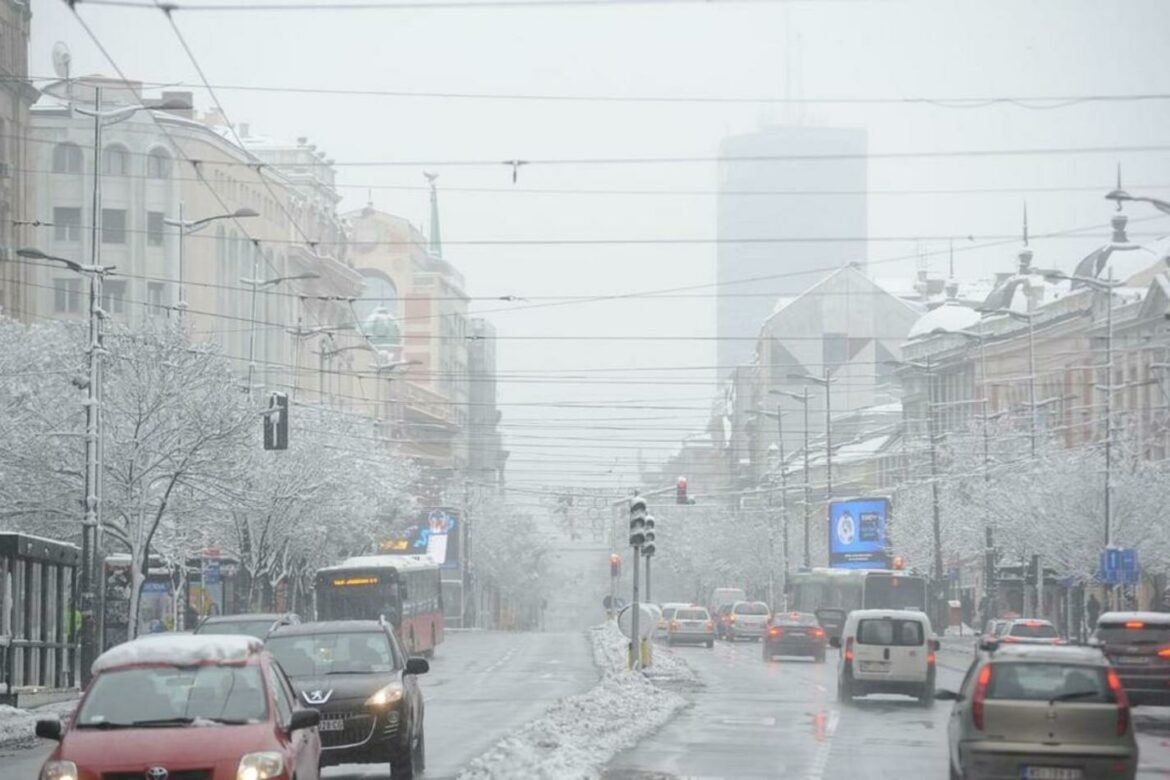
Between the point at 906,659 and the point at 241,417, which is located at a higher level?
the point at 241,417

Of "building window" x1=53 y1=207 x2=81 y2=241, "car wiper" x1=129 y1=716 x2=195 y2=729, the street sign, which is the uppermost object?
"building window" x1=53 y1=207 x2=81 y2=241

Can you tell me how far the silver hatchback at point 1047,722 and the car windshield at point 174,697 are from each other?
22.3ft

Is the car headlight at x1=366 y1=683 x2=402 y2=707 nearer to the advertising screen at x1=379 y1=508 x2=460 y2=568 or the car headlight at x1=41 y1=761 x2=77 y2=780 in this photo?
the car headlight at x1=41 y1=761 x2=77 y2=780

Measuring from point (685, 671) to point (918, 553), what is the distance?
2088 inches

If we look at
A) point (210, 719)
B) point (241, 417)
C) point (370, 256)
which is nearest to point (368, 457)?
point (241, 417)

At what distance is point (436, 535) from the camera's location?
10538cm

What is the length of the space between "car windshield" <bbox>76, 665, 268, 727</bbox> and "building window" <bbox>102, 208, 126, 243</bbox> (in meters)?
85.5

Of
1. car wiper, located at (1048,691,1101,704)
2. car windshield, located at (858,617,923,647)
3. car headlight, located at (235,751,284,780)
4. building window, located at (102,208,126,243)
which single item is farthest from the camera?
building window, located at (102,208,126,243)

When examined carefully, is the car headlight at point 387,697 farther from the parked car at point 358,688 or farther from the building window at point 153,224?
the building window at point 153,224

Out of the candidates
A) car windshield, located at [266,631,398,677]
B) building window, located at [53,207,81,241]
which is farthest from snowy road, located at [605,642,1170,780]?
building window, located at [53,207,81,241]

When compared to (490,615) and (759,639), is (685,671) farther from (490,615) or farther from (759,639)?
(490,615)

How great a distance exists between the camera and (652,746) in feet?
90.6

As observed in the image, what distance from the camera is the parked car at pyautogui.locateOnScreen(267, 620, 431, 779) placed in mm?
21516

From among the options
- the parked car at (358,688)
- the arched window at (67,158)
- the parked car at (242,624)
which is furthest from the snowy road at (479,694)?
the arched window at (67,158)
